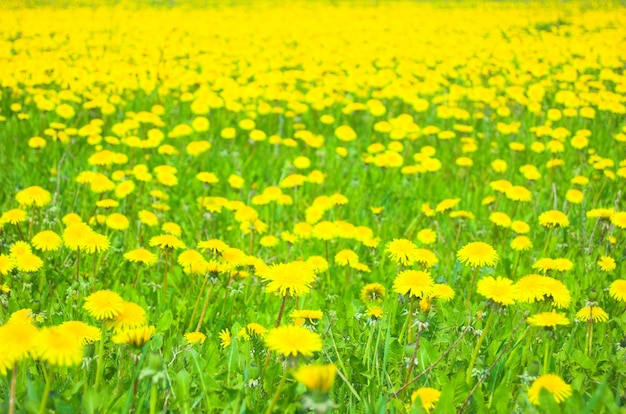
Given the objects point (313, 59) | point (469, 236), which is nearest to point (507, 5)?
point (313, 59)

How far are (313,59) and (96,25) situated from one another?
4775 mm

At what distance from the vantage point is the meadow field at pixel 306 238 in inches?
56.9

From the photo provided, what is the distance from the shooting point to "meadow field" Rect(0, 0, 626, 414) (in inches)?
56.9

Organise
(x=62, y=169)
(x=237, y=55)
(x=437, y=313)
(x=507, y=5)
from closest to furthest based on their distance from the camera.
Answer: (x=437, y=313), (x=62, y=169), (x=237, y=55), (x=507, y=5)

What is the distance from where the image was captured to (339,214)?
10.9ft

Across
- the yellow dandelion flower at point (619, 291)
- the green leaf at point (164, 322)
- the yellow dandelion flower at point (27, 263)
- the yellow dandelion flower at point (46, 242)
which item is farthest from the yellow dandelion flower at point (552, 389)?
the yellow dandelion flower at point (46, 242)

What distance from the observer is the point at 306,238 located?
2.97 meters

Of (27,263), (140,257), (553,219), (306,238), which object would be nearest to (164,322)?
(140,257)

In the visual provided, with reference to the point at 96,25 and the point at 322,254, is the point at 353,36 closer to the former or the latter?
the point at 96,25

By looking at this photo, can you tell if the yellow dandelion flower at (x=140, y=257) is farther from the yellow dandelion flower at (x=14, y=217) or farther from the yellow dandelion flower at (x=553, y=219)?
the yellow dandelion flower at (x=553, y=219)

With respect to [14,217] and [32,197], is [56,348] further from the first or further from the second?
[32,197]

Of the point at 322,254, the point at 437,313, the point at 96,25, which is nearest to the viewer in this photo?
the point at 437,313

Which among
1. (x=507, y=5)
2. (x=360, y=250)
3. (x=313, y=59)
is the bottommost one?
(x=360, y=250)

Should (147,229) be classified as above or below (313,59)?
below
